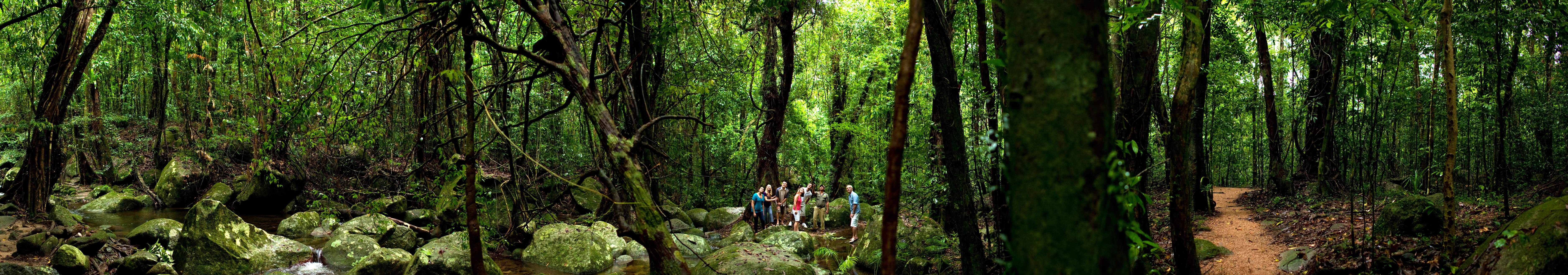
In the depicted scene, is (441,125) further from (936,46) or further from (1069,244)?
(1069,244)

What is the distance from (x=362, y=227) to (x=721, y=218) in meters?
6.78

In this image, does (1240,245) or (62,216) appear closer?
(1240,245)

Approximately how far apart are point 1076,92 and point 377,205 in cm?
480

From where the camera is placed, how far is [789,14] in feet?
36.1

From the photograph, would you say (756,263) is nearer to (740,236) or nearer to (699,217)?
(740,236)

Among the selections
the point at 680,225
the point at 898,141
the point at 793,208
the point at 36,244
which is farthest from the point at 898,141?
the point at 680,225

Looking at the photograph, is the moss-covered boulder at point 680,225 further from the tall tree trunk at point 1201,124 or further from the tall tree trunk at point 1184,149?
the tall tree trunk at point 1184,149

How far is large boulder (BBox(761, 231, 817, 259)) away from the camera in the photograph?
10898 millimetres

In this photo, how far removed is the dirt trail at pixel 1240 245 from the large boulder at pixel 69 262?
40.6 feet

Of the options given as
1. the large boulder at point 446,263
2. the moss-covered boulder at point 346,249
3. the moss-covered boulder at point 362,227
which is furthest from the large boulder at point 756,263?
the moss-covered boulder at point 362,227

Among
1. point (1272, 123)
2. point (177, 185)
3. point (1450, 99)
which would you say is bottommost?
point (177, 185)

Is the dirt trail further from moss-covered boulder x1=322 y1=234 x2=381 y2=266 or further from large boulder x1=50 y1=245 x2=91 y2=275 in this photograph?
large boulder x1=50 y1=245 x2=91 y2=275

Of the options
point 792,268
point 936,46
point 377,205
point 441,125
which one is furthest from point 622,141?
point 441,125

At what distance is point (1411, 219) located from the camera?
696cm
